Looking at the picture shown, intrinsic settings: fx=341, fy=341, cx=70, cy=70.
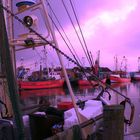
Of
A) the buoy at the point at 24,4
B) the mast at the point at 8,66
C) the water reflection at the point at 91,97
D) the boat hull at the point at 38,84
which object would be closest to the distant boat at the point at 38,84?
the boat hull at the point at 38,84

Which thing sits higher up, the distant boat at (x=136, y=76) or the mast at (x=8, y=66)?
the mast at (x=8, y=66)

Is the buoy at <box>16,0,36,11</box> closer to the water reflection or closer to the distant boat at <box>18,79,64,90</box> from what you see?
the water reflection

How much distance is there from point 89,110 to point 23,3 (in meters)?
2.98

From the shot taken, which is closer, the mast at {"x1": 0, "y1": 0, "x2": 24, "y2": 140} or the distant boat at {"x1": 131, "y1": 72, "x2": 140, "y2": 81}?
the mast at {"x1": 0, "y1": 0, "x2": 24, "y2": 140}

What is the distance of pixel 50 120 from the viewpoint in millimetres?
7531

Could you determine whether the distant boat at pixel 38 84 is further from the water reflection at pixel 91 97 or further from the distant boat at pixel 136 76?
the distant boat at pixel 136 76

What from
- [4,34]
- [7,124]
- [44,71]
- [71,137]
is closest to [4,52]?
[4,34]

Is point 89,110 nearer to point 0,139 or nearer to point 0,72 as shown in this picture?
point 0,72

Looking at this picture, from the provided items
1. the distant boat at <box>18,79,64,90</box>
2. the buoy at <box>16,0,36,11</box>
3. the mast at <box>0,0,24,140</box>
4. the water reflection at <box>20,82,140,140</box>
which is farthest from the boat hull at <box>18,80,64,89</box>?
the mast at <box>0,0,24,140</box>

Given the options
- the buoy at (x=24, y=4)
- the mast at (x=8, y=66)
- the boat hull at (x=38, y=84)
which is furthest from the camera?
the boat hull at (x=38, y=84)

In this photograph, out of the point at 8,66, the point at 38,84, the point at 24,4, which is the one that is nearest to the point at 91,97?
the point at 24,4

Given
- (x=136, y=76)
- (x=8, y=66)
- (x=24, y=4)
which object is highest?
(x=24, y=4)

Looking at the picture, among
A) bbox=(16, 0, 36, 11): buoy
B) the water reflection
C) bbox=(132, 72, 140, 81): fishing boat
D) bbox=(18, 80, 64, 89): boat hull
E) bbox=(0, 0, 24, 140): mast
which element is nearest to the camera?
bbox=(0, 0, 24, 140): mast

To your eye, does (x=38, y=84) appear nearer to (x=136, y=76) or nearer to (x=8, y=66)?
(x=8, y=66)
